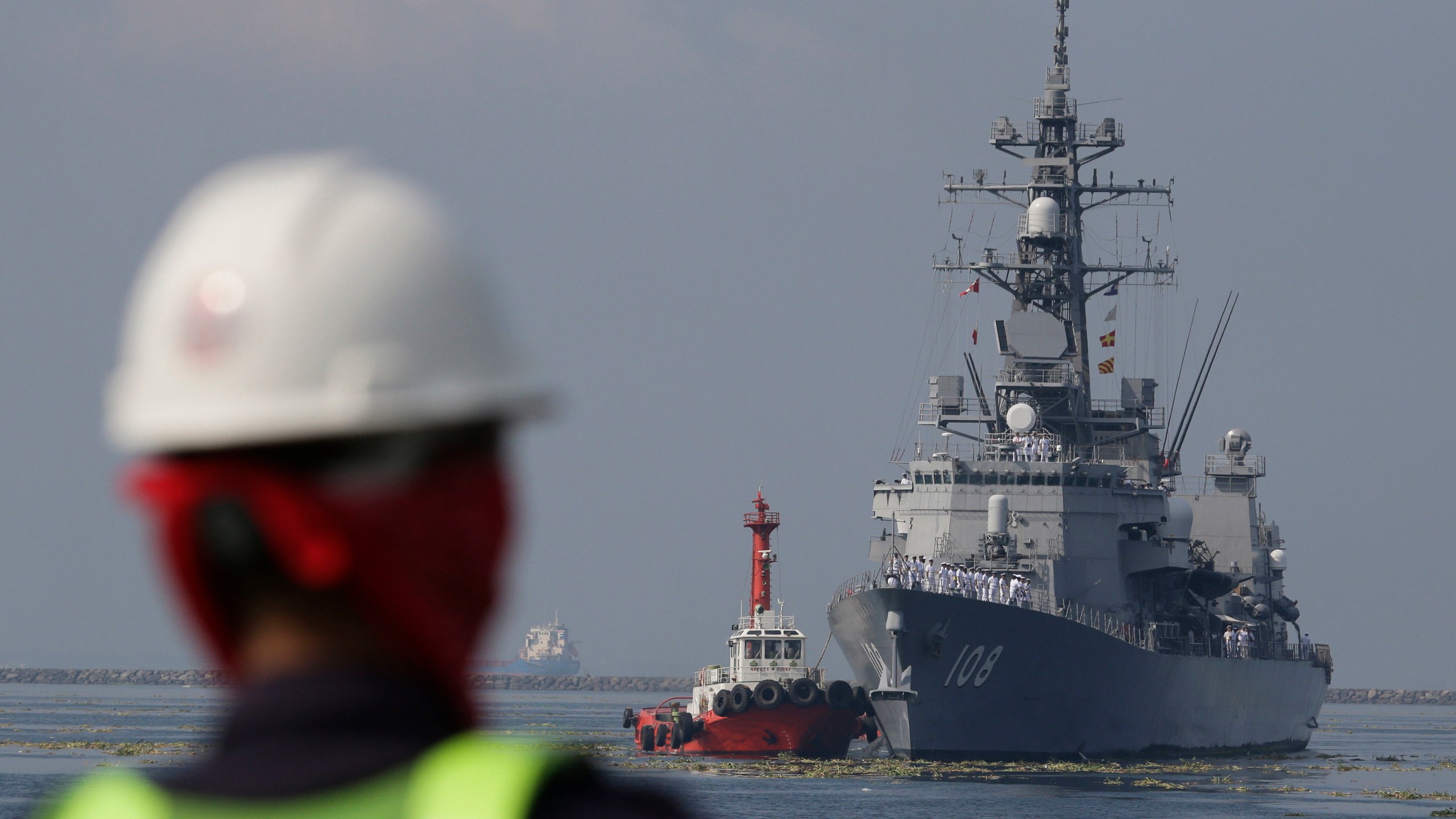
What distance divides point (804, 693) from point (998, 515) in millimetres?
6802

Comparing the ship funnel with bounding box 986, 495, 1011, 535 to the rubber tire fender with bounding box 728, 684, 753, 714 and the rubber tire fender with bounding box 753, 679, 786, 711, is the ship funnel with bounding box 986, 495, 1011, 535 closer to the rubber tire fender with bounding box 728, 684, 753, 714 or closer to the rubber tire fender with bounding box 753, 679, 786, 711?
the rubber tire fender with bounding box 753, 679, 786, 711

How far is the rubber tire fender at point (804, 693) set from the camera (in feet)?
164

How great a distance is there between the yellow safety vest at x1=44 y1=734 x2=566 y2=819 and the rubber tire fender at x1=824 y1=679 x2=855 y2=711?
49.1m

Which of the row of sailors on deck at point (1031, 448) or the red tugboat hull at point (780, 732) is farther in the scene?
the row of sailors on deck at point (1031, 448)

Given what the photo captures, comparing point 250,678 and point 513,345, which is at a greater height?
point 513,345

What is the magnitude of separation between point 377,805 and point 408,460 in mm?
306

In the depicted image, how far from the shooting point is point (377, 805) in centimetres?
154

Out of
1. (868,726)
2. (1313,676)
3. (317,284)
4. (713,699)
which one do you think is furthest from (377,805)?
(1313,676)

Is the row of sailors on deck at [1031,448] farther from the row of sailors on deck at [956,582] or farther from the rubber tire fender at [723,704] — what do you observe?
the rubber tire fender at [723,704]

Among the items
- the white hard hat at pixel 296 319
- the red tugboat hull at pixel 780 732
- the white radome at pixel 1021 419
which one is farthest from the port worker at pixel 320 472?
the white radome at pixel 1021 419

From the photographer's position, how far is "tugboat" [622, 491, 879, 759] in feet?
165

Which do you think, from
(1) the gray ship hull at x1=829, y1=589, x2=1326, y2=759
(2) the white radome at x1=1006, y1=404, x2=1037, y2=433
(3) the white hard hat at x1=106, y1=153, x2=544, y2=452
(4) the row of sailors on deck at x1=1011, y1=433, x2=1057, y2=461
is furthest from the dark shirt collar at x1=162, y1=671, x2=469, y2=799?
(4) the row of sailors on deck at x1=1011, y1=433, x2=1057, y2=461

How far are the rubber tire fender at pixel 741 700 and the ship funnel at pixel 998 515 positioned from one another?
7549 mm

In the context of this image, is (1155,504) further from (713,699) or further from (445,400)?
(445,400)
